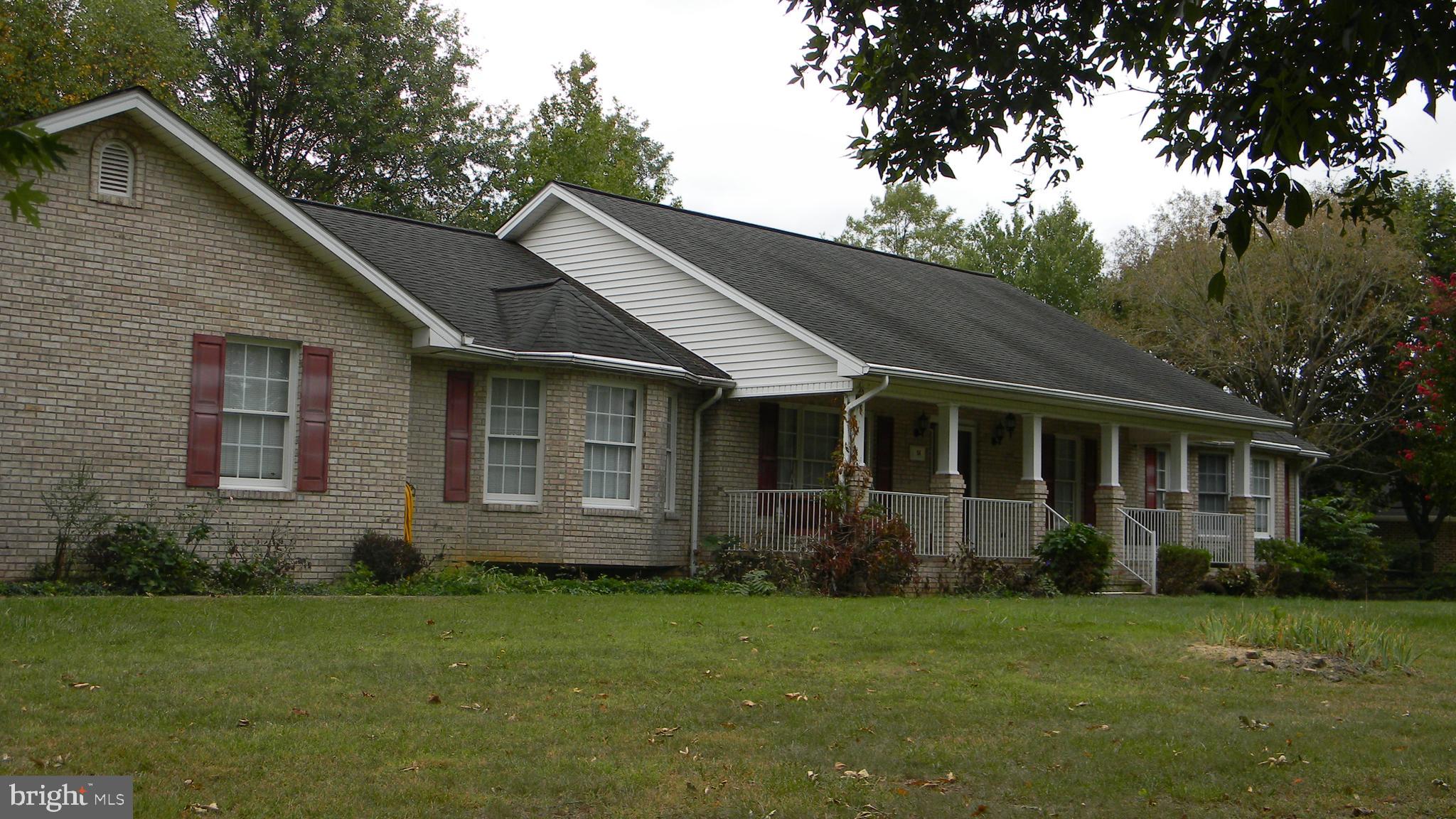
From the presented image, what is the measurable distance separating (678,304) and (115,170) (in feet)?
27.4

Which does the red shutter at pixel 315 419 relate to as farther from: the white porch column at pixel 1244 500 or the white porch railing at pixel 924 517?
the white porch column at pixel 1244 500

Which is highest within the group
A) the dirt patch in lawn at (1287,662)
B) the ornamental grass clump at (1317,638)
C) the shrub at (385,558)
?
the shrub at (385,558)

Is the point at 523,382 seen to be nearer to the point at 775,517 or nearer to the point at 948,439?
the point at 775,517

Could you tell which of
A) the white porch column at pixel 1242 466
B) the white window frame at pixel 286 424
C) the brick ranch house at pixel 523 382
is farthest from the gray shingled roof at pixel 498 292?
the white porch column at pixel 1242 466

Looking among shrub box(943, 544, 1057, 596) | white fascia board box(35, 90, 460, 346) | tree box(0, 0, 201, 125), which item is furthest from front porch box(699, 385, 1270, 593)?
tree box(0, 0, 201, 125)

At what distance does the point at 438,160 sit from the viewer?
39.2 metres

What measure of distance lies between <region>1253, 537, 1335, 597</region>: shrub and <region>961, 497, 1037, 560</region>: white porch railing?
7.34 meters

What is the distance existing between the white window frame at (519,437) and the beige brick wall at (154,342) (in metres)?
1.39

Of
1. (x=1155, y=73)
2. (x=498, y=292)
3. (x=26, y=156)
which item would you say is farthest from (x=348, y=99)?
(x=26, y=156)

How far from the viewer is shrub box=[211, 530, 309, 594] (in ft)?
49.2

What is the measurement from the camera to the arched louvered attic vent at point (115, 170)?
48.7ft

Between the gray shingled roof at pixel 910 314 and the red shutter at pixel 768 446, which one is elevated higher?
the gray shingled roof at pixel 910 314

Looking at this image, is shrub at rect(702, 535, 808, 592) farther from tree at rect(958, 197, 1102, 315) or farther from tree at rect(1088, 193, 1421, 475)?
tree at rect(958, 197, 1102, 315)

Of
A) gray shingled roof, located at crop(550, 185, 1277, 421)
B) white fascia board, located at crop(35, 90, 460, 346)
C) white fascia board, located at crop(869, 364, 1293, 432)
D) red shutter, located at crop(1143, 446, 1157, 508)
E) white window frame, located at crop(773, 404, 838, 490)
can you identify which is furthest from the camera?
red shutter, located at crop(1143, 446, 1157, 508)
